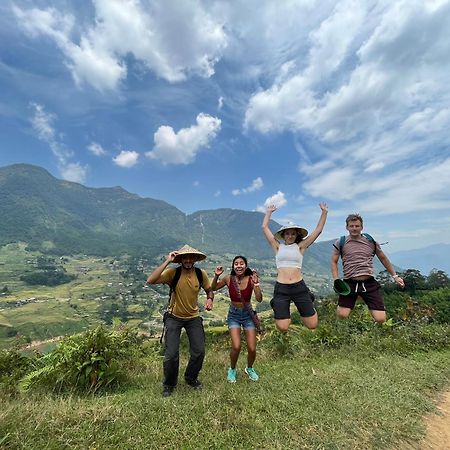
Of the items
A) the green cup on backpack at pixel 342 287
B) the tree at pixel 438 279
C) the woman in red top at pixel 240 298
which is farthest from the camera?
the tree at pixel 438 279

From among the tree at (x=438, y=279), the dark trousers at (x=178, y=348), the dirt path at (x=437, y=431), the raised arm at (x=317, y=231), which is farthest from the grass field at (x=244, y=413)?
the tree at (x=438, y=279)

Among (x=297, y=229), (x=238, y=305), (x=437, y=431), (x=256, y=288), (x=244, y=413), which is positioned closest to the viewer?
(x=244, y=413)

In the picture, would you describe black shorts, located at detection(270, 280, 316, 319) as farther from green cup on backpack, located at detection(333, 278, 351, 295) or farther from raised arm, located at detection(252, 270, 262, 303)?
green cup on backpack, located at detection(333, 278, 351, 295)

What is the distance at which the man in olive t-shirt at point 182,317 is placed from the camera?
607 centimetres

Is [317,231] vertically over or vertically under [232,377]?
over

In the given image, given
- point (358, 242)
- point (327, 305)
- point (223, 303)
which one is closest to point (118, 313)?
point (223, 303)

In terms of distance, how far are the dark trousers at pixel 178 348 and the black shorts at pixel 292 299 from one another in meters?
1.64

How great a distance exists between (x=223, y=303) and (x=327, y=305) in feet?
437

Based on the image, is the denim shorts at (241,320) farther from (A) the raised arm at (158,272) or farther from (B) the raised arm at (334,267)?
(B) the raised arm at (334,267)

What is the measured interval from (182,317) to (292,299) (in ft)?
7.54

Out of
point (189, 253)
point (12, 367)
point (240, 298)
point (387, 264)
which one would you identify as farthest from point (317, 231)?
point (12, 367)

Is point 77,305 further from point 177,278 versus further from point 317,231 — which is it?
point 317,231

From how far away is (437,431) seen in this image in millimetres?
5031

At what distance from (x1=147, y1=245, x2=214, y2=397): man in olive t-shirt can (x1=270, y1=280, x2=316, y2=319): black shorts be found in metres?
1.48
